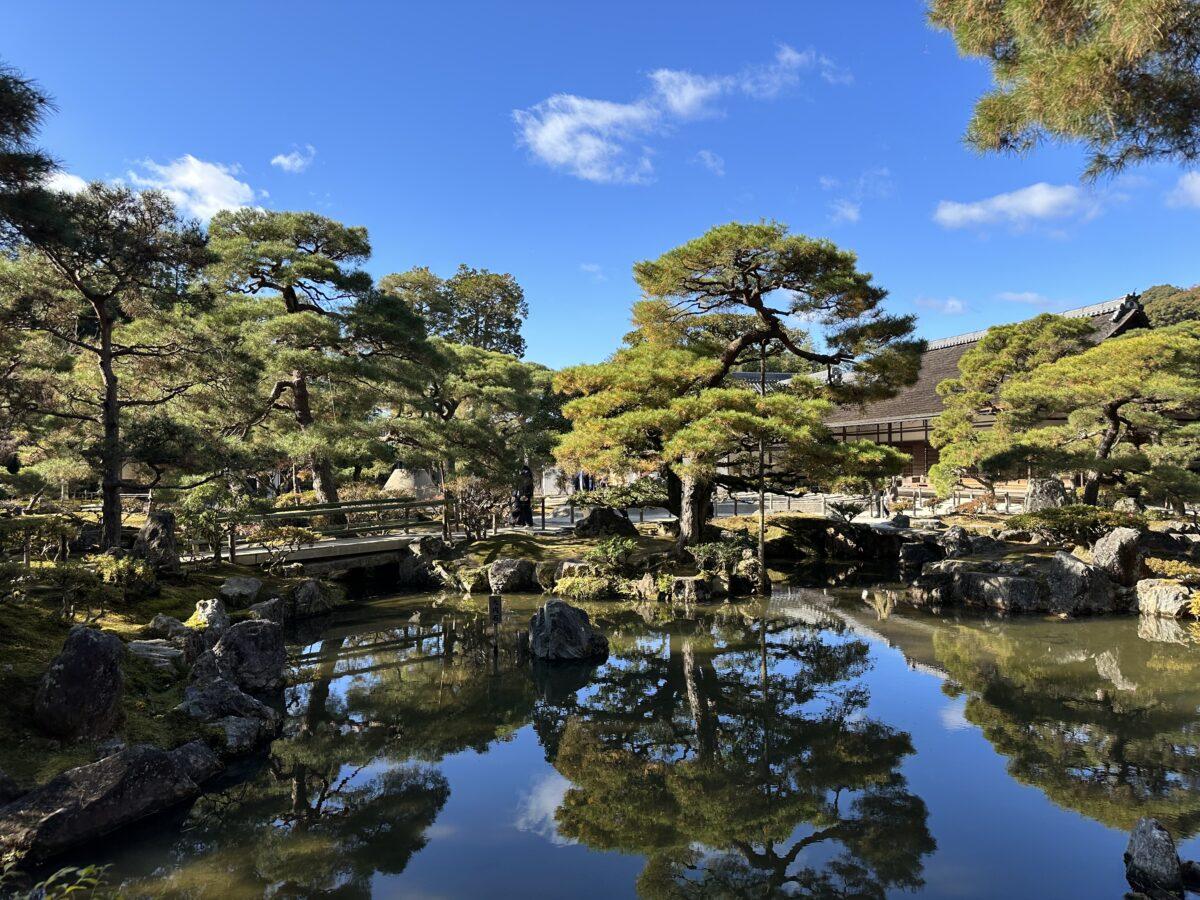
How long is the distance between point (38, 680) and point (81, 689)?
1.11 m

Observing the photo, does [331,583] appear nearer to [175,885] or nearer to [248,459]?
[248,459]

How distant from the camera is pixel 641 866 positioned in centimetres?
499

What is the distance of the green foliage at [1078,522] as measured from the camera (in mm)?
13969

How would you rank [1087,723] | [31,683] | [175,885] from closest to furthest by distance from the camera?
[175,885] → [31,683] → [1087,723]

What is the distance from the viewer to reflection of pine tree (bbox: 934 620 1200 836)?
229 inches

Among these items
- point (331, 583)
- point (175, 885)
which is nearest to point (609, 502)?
point (331, 583)

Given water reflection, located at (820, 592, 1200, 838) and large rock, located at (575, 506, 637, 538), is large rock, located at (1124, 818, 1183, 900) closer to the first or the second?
water reflection, located at (820, 592, 1200, 838)

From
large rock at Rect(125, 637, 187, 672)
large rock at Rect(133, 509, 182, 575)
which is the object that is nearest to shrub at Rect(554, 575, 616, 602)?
large rock at Rect(133, 509, 182, 575)

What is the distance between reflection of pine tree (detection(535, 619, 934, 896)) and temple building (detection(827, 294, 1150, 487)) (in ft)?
60.5

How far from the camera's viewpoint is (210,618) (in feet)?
31.2

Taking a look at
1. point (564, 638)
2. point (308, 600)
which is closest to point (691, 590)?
point (564, 638)

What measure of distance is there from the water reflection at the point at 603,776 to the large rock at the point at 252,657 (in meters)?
0.42

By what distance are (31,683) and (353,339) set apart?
972cm

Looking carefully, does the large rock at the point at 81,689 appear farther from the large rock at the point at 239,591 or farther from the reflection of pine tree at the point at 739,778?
the large rock at the point at 239,591
